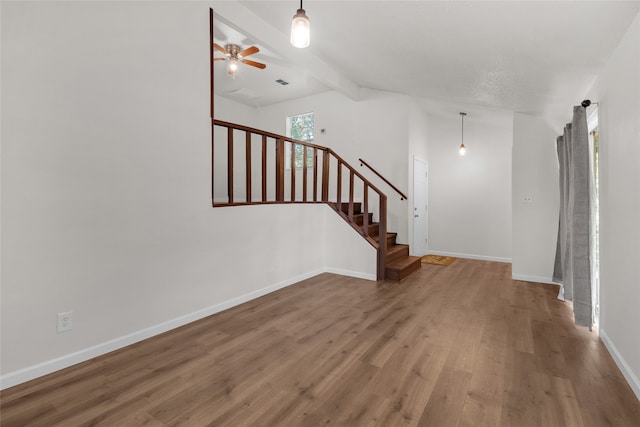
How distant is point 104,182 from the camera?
2.45 meters

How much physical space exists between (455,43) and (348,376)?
3028 millimetres

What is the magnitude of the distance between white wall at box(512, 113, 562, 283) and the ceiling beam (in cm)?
294

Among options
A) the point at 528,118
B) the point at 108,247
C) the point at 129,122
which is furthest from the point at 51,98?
the point at 528,118

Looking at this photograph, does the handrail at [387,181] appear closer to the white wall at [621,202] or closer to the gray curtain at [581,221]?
the gray curtain at [581,221]

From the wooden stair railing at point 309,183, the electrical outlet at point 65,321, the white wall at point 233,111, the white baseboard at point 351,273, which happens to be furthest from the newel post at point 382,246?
the white wall at point 233,111

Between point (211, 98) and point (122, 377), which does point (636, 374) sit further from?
point (211, 98)

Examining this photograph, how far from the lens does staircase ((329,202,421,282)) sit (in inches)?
186

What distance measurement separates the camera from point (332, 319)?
10.5 feet

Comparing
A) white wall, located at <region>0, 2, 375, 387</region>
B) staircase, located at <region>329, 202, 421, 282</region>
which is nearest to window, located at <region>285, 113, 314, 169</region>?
staircase, located at <region>329, 202, 421, 282</region>

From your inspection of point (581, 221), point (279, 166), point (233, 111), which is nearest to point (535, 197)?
point (581, 221)

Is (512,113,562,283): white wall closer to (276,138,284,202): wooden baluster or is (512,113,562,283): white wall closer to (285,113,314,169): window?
(276,138,284,202): wooden baluster

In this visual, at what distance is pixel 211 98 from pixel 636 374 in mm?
4003

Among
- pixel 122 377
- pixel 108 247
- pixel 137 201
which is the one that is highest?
pixel 137 201

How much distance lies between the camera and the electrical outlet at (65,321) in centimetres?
223
